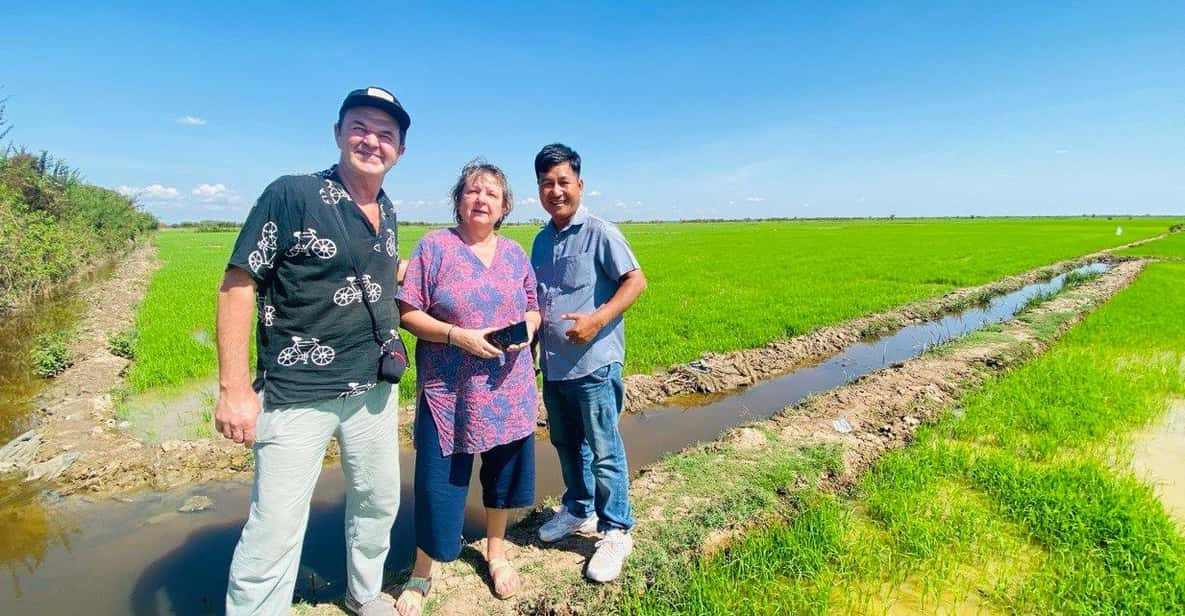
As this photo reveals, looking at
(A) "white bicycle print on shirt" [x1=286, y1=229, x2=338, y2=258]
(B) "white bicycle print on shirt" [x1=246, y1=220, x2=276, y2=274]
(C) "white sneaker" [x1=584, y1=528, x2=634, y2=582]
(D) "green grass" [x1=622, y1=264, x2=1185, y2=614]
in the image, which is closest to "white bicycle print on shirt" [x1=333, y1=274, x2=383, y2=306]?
(A) "white bicycle print on shirt" [x1=286, y1=229, x2=338, y2=258]

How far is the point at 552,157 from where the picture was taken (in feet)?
6.80

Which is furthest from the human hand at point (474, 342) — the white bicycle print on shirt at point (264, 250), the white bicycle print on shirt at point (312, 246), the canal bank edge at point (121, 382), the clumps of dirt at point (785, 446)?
the canal bank edge at point (121, 382)

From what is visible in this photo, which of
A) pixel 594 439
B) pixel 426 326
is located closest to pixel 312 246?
pixel 426 326

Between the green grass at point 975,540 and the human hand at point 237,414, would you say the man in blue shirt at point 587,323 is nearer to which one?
the green grass at point 975,540

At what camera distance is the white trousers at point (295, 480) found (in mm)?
1627

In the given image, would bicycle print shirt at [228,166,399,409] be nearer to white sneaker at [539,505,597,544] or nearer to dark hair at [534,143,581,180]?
dark hair at [534,143,581,180]

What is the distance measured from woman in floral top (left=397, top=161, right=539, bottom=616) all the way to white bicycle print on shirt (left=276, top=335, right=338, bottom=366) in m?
0.30

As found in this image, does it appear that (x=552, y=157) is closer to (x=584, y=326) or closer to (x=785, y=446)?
(x=584, y=326)

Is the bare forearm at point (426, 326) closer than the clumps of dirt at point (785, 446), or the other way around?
the bare forearm at point (426, 326)

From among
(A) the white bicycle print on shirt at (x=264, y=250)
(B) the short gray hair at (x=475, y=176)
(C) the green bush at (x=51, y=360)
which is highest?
(B) the short gray hair at (x=475, y=176)

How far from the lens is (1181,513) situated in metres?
3.14

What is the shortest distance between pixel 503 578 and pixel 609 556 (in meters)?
0.51

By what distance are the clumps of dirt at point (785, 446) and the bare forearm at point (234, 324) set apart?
1.39m

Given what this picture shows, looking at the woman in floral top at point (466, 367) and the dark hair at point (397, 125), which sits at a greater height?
the dark hair at point (397, 125)
